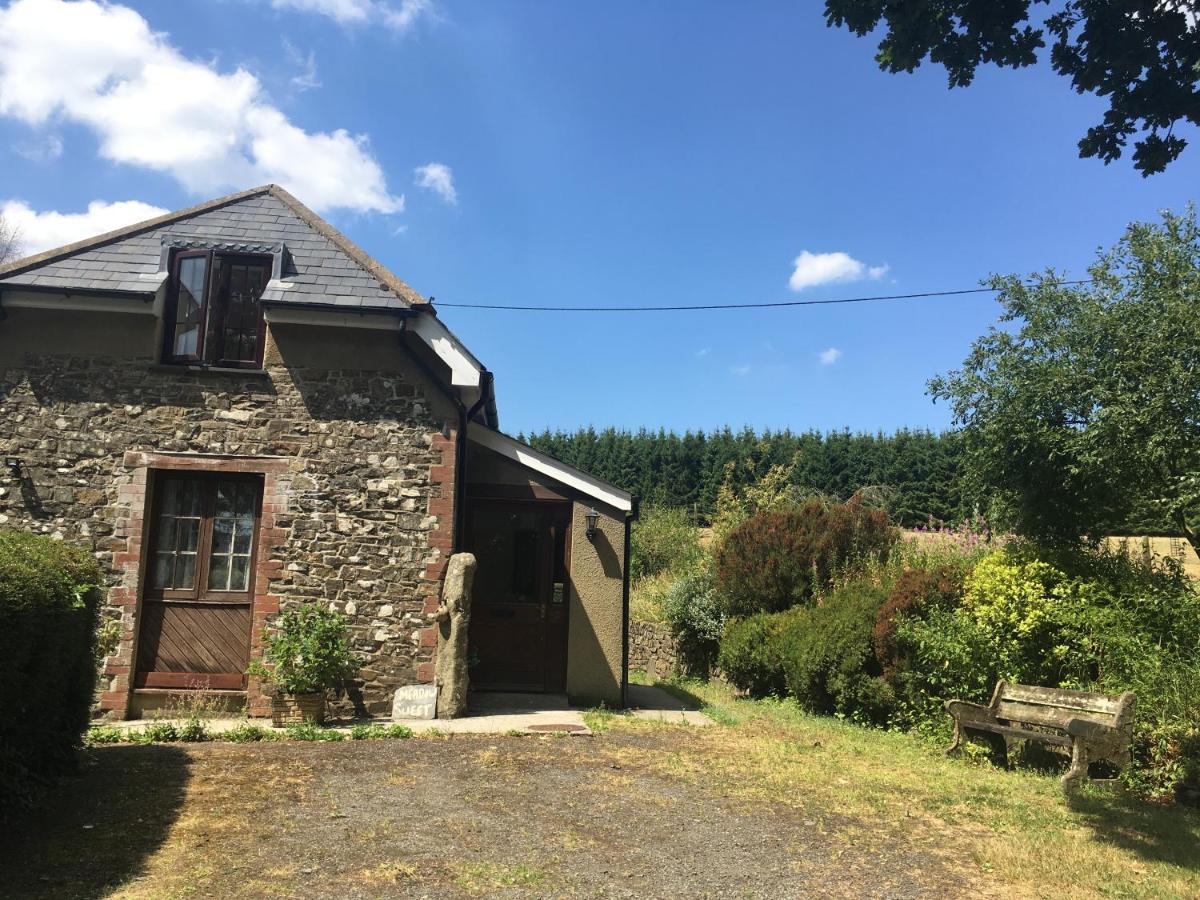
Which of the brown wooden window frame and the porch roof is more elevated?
the porch roof

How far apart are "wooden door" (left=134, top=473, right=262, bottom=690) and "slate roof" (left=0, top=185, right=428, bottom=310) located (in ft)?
7.71

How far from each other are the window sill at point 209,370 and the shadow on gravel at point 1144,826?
9.23m

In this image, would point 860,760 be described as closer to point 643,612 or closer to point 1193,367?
point 1193,367

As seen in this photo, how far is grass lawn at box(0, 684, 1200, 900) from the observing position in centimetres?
479

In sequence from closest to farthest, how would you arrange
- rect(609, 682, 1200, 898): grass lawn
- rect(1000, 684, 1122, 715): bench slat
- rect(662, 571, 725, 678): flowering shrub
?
1. rect(609, 682, 1200, 898): grass lawn
2. rect(1000, 684, 1122, 715): bench slat
3. rect(662, 571, 725, 678): flowering shrub

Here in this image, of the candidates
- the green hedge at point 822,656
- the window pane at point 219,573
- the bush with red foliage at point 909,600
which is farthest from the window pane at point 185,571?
the bush with red foliage at point 909,600

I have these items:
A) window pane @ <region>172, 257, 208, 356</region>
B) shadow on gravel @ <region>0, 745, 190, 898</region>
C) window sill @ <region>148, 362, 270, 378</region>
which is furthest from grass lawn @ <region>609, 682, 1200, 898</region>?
window pane @ <region>172, 257, 208, 356</region>

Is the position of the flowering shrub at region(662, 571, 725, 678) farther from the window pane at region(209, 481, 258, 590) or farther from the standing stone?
the window pane at region(209, 481, 258, 590)

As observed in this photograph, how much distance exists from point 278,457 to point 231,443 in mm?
572

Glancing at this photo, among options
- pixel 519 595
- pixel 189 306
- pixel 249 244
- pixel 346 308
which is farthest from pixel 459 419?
pixel 189 306

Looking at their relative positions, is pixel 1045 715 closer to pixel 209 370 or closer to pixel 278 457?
pixel 278 457

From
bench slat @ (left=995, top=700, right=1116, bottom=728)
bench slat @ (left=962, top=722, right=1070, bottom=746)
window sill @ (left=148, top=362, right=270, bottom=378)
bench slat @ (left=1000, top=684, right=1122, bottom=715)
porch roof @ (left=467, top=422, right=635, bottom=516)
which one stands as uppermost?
window sill @ (left=148, top=362, right=270, bottom=378)

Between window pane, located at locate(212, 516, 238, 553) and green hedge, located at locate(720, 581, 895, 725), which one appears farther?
green hedge, located at locate(720, 581, 895, 725)

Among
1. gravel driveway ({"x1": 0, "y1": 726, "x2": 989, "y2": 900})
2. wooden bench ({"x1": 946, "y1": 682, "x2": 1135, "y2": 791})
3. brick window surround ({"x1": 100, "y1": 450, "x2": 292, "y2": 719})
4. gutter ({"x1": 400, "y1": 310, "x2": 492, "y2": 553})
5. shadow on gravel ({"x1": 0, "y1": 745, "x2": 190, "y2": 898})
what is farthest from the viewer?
gutter ({"x1": 400, "y1": 310, "x2": 492, "y2": 553})
